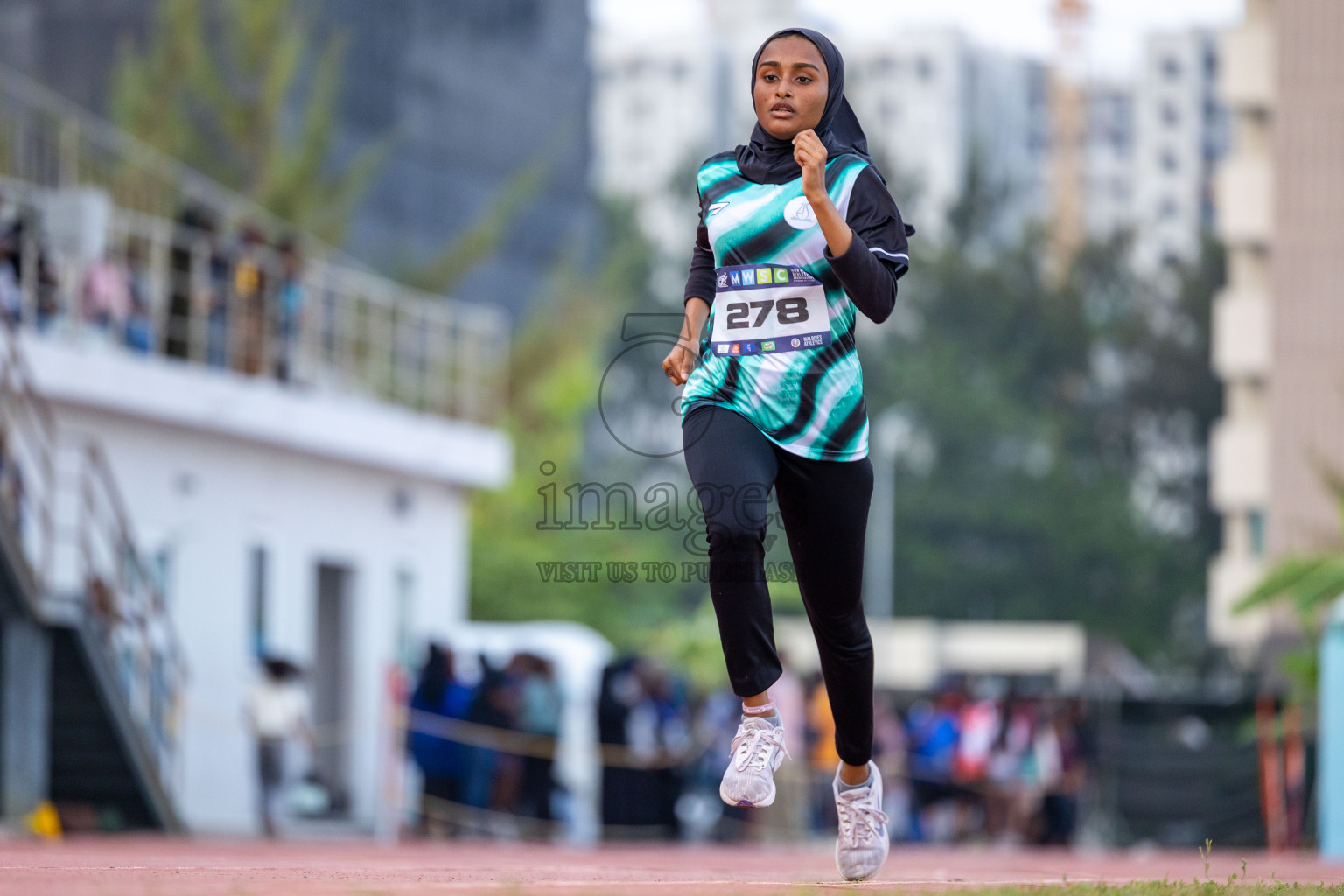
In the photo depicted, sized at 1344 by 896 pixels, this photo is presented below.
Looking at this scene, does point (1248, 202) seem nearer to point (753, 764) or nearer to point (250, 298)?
point (250, 298)

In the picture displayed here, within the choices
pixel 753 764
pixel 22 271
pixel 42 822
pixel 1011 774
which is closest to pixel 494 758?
pixel 42 822

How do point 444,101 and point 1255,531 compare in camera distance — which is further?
point 1255,531

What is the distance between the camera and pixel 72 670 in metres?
16.3

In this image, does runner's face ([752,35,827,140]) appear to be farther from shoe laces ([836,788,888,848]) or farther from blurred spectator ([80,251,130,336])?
blurred spectator ([80,251,130,336])

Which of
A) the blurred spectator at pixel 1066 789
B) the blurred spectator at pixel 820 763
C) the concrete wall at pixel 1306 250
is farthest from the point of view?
the concrete wall at pixel 1306 250

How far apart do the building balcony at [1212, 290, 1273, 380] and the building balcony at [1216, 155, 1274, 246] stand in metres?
1.40

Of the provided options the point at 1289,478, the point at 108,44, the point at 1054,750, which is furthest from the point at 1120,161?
the point at 1054,750

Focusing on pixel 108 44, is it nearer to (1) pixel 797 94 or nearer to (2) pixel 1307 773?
(2) pixel 1307 773

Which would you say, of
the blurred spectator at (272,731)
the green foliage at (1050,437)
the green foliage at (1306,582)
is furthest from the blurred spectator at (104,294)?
the green foliage at (1050,437)

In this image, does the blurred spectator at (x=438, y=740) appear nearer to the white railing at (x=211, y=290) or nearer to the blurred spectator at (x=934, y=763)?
the white railing at (x=211, y=290)

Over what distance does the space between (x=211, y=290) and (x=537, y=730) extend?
5433 millimetres

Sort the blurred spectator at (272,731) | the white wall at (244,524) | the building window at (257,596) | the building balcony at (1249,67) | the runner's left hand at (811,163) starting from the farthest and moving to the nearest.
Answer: the building balcony at (1249,67) < the building window at (257,596) < the white wall at (244,524) < the blurred spectator at (272,731) < the runner's left hand at (811,163)

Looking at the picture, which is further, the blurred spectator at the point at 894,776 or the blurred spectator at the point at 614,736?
the blurred spectator at the point at 894,776

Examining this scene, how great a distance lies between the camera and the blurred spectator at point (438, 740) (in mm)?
19719
